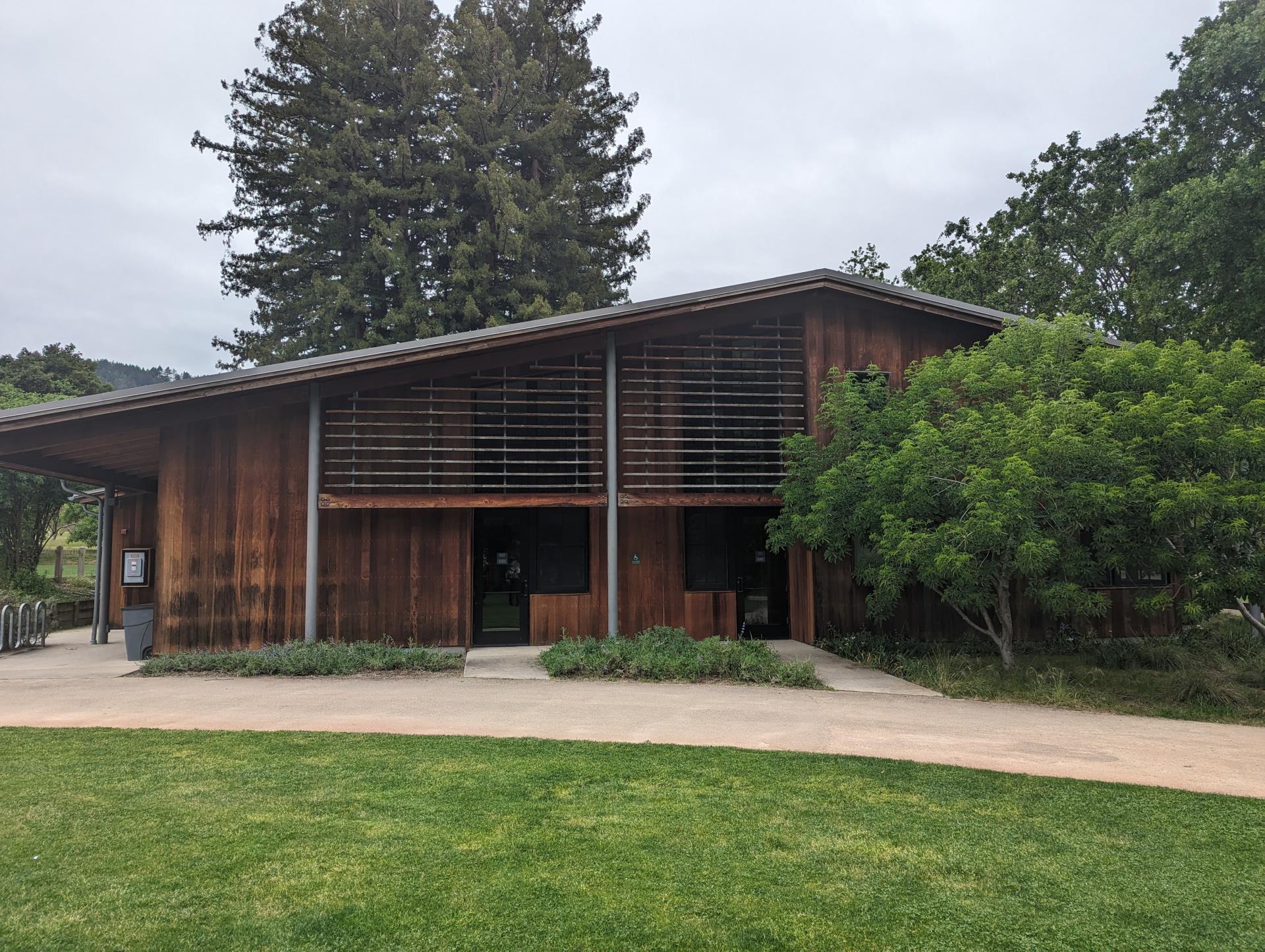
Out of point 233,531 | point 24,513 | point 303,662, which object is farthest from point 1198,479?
point 24,513

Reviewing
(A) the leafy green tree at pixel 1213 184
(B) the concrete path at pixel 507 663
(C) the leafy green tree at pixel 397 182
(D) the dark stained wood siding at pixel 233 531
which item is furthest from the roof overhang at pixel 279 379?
(C) the leafy green tree at pixel 397 182

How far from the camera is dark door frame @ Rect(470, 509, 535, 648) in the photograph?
12023 millimetres

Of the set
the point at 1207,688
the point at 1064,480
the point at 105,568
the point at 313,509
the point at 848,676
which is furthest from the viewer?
the point at 105,568

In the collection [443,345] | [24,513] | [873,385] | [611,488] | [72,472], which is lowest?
[611,488]

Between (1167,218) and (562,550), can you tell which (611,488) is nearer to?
(562,550)

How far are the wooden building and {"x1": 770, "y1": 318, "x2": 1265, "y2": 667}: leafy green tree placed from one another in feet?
7.21

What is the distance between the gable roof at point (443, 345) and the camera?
9.72 meters

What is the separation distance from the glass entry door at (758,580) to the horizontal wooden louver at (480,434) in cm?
252

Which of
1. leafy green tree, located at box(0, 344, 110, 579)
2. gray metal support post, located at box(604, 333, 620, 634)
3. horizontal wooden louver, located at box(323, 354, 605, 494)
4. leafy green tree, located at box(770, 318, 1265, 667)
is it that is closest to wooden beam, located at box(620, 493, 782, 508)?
gray metal support post, located at box(604, 333, 620, 634)

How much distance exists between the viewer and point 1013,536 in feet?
27.9

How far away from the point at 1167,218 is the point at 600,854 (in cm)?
1865

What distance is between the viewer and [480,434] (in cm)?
1231

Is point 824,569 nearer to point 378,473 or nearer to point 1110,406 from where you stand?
point 1110,406

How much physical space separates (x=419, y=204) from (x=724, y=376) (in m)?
18.6
